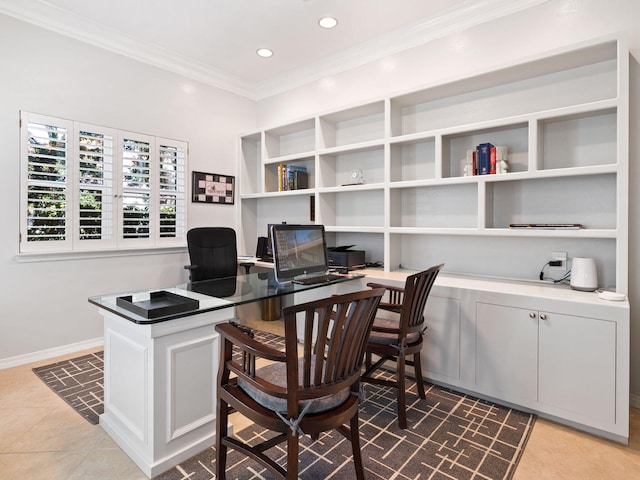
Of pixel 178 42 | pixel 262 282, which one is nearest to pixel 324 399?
pixel 262 282

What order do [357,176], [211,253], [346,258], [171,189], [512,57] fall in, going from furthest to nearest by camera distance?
[171,189] < [357,176] < [211,253] < [346,258] < [512,57]

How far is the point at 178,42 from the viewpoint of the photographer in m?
3.57

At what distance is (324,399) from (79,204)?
2.98 m

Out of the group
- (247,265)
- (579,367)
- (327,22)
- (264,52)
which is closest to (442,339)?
(579,367)

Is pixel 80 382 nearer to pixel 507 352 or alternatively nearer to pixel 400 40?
pixel 507 352

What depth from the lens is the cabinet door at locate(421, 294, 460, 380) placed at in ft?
8.38

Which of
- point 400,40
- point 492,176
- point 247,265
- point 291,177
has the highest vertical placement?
point 400,40

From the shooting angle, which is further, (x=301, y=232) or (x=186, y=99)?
(x=186, y=99)

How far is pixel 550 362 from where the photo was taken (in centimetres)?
217

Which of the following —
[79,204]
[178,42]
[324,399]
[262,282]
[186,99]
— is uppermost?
[178,42]

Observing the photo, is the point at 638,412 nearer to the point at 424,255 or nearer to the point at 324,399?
the point at 424,255

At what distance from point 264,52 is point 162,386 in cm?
332

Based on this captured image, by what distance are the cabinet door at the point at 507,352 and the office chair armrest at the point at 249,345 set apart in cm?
163

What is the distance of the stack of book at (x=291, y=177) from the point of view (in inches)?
162
